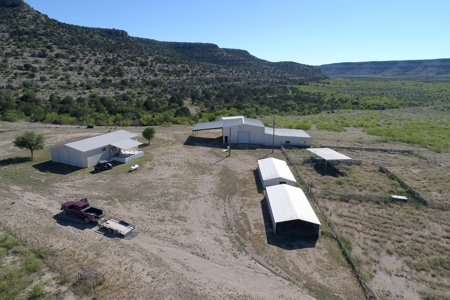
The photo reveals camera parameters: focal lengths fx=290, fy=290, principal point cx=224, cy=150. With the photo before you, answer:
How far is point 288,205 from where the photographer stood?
2036cm

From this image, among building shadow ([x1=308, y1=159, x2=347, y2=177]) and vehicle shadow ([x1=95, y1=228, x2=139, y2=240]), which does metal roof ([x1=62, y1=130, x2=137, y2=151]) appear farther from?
building shadow ([x1=308, y1=159, x2=347, y2=177])

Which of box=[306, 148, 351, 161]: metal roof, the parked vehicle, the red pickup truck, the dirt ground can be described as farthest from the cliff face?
box=[306, 148, 351, 161]: metal roof

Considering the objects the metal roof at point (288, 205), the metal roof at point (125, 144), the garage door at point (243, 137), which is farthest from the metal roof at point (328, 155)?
the metal roof at point (125, 144)

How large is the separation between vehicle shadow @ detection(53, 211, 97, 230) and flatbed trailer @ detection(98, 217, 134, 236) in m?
0.80

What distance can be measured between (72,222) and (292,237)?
1460 centimetres

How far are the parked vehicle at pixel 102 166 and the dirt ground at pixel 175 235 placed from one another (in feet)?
2.14

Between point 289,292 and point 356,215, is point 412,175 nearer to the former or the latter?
point 356,215

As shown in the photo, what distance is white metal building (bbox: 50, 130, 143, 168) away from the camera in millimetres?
29469

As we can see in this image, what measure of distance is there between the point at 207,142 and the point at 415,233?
27.5 metres

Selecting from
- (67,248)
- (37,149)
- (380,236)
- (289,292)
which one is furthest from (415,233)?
(37,149)

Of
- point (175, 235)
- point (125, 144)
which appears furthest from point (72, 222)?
point (125, 144)

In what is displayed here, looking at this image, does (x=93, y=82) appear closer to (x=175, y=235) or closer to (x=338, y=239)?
(x=175, y=235)

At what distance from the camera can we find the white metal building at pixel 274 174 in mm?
25531

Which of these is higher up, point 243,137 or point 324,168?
point 243,137
